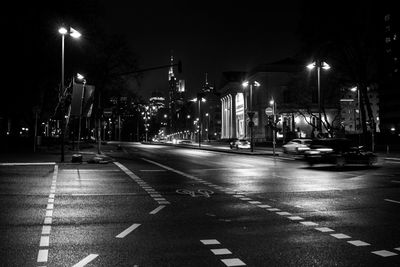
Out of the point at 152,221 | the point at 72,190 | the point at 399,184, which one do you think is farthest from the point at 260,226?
the point at 399,184

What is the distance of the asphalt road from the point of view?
6859mm

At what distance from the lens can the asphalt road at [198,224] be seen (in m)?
6.86

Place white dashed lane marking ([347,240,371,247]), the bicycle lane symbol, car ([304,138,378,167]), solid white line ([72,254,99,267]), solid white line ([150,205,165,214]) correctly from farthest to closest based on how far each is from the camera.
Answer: car ([304,138,378,167]) < the bicycle lane symbol < solid white line ([150,205,165,214]) < white dashed lane marking ([347,240,371,247]) < solid white line ([72,254,99,267])

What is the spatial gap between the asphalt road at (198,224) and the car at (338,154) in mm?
8134

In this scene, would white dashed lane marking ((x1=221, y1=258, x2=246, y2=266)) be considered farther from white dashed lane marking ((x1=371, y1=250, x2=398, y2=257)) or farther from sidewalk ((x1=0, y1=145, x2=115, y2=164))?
sidewalk ((x1=0, y1=145, x2=115, y2=164))

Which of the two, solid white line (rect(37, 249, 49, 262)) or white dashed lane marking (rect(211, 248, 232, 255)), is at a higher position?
solid white line (rect(37, 249, 49, 262))

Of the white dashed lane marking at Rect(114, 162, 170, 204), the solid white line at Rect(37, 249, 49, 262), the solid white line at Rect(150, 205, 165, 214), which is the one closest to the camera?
the solid white line at Rect(37, 249, 49, 262)

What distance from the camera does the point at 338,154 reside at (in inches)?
997

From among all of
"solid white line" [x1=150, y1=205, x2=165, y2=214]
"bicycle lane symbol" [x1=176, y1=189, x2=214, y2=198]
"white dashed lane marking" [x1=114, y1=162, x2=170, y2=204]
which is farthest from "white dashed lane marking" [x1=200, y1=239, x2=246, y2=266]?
"bicycle lane symbol" [x1=176, y1=189, x2=214, y2=198]

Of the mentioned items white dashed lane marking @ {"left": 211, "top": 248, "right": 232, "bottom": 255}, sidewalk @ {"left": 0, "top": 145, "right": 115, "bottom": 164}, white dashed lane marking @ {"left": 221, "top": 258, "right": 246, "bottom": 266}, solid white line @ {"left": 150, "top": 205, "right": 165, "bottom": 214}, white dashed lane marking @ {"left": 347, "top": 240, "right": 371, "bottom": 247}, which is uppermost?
sidewalk @ {"left": 0, "top": 145, "right": 115, "bottom": 164}

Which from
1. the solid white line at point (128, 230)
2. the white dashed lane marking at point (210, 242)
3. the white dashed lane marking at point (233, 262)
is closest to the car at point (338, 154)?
the solid white line at point (128, 230)

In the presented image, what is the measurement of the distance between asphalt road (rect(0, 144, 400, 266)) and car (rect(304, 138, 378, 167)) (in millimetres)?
8134

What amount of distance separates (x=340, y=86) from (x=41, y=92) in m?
31.2

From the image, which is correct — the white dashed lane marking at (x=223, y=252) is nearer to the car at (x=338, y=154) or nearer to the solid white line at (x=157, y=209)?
the solid white line at (x=157, y=209)
